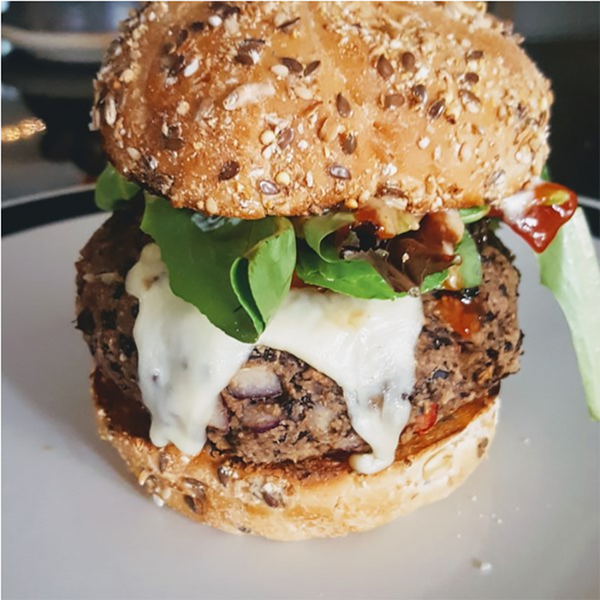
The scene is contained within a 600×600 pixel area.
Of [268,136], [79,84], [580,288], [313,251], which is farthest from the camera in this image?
[79,84]

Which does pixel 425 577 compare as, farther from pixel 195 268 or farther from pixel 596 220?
pixel 596 220

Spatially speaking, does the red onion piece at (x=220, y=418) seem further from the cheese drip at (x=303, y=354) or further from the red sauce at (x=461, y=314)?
the red sauce at (x=461, y=314)

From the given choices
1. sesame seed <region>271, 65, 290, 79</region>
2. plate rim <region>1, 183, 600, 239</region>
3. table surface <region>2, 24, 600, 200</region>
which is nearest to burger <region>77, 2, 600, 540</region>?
sesame seed <region>271, 65, 290, 79</region>

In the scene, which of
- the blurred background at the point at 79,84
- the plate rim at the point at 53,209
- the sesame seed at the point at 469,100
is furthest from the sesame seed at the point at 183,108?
the blurred background at the point at 79,84

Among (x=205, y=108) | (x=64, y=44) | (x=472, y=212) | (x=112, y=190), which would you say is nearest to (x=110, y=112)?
(x=205, y=108)

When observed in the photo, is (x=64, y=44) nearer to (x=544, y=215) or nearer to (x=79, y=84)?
(x=79, y=84)

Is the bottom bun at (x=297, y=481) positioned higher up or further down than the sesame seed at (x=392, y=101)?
further down
